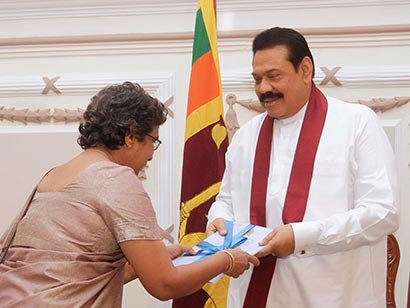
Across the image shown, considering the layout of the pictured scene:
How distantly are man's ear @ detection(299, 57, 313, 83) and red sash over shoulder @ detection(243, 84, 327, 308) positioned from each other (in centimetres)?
8

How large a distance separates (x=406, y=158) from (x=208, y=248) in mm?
1626

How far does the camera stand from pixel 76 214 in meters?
1.78

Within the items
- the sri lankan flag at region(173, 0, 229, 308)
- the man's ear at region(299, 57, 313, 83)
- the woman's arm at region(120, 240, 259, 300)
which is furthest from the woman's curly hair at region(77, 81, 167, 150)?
the sri lankan flag at region(173, 0, 229, 308)

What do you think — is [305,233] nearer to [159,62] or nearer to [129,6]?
[159,62]

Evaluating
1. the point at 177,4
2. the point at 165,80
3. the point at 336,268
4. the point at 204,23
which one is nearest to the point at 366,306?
the point at 336,268

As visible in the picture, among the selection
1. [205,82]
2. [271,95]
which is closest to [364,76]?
[205,82]

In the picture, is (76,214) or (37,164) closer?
(76,214)

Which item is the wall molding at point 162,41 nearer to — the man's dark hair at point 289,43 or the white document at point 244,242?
the man's dark hair at point 289,43

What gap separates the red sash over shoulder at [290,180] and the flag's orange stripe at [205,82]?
0.72 m

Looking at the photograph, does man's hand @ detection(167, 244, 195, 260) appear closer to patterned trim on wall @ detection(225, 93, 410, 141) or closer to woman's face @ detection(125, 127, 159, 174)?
woman's face @ detection(125, 127, 159, 174)

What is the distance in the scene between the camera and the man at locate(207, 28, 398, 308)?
2.12m

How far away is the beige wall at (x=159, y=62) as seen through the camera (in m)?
3.39

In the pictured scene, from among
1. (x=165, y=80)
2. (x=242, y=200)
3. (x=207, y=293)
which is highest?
(x=165, y=80)

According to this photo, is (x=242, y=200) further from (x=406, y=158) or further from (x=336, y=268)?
(x=406, y=158)
